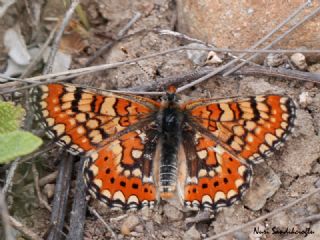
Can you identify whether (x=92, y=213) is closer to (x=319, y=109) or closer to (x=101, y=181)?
(x=101, y=181)

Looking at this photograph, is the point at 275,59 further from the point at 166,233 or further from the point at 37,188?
the point at 37,188

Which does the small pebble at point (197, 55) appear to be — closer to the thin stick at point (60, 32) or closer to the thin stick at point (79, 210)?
the thin stick at point (60, 32)

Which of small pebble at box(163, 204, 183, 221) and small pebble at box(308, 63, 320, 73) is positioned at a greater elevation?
small pebble at box(308, 63, 320, 73)

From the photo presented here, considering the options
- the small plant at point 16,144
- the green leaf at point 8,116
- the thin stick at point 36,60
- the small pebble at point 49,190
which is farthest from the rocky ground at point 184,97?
the small plant at point 16,144

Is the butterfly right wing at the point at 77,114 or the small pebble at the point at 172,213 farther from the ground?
the butterfly right wing at the point at 77,114

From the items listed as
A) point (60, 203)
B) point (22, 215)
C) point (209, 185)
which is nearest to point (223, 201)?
point (209, 185)

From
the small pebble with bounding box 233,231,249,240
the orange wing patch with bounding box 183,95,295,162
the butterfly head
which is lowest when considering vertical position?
the small pebble with bounding box 233,231,249,240

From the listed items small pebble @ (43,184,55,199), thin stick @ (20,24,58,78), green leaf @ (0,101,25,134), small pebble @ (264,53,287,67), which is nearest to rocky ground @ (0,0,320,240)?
small pebble @ (43,184,55,199)

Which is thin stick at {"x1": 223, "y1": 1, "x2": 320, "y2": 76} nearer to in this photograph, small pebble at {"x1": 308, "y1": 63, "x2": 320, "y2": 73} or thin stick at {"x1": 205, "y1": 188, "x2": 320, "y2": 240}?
small pebble at {"x1": 308, "y1": 63, "x2": 320, "y2": 73}
